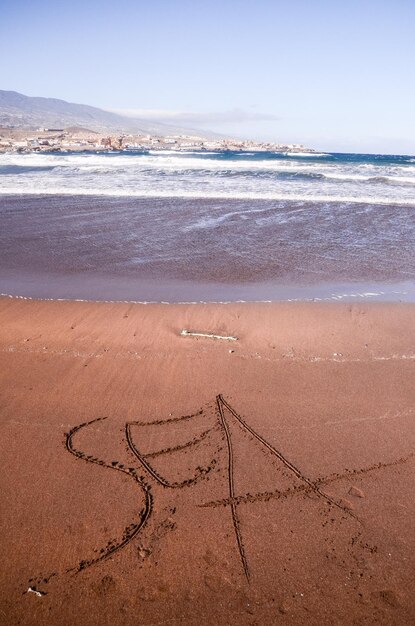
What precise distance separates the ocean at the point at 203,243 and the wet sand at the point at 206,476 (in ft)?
7.99

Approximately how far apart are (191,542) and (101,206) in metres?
16.9

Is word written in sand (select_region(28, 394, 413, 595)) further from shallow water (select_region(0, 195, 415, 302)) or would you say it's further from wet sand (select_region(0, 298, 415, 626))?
shallow water (select_region(0, 195, 415, 302))

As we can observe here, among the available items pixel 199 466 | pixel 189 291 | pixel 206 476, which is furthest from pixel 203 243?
pixel 206 476

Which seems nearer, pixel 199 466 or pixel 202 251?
pixel 199 466

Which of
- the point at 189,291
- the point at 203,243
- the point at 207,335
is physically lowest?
the point at 207,335

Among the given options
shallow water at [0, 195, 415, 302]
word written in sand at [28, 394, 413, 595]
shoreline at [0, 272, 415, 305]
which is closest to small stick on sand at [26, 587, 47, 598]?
word written in sand at [28, 394, 413, 595]

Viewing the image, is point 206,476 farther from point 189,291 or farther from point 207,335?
point 189,291

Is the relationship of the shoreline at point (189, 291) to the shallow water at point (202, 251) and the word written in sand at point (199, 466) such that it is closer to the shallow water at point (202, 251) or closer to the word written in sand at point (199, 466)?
the shallow water at point (202, 251)

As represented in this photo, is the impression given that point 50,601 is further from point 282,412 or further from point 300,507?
point 282,412

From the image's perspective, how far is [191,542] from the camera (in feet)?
11.4

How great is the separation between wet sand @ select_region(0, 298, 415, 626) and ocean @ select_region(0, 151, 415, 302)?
2.43 meters

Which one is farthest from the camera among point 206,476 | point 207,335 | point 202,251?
point 202,251

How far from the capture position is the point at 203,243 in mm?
12867

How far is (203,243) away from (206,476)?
953cm
